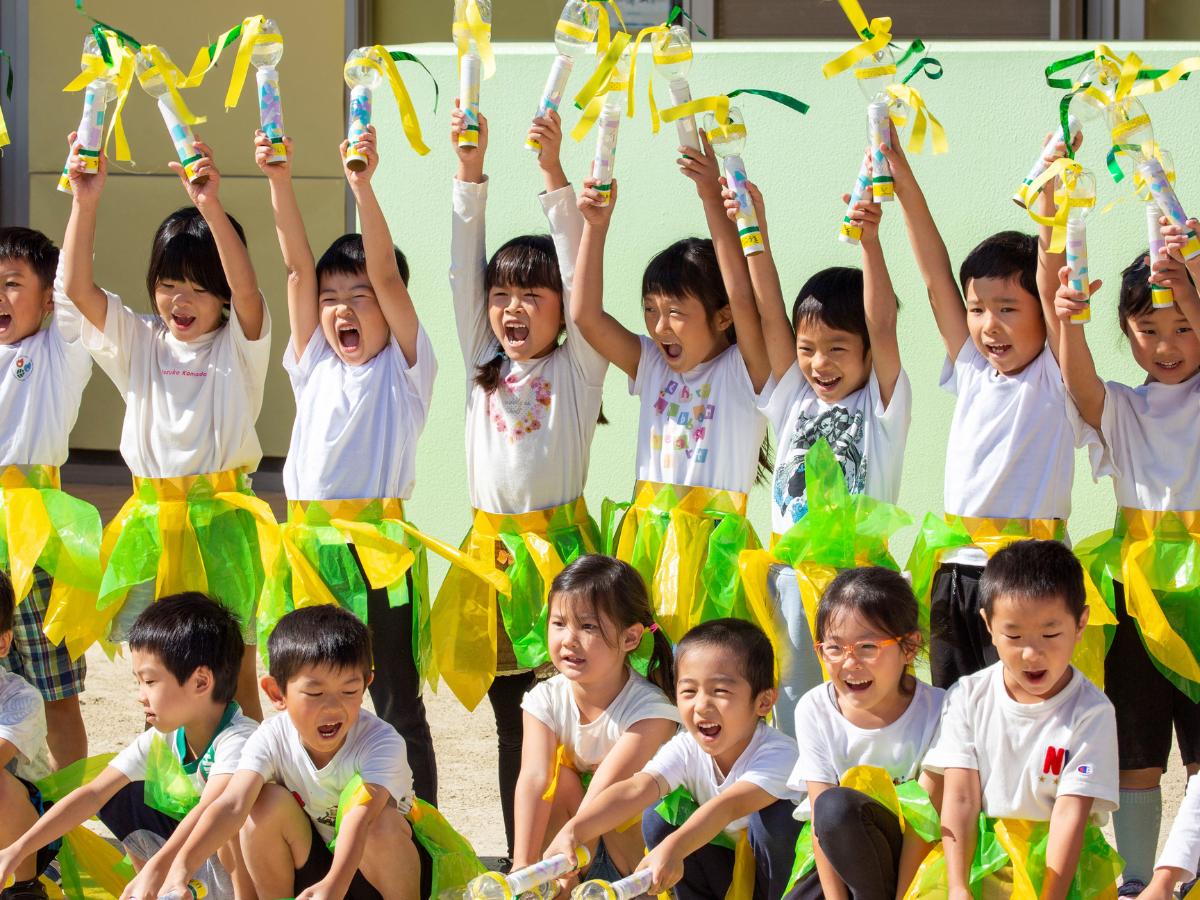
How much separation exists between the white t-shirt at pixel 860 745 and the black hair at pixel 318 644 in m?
0.74

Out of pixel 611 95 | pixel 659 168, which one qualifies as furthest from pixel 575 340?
pixel 659 168

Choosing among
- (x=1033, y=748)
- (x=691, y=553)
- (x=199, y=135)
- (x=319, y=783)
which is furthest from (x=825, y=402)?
(x=199, y=135)

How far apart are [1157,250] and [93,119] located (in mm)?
1991

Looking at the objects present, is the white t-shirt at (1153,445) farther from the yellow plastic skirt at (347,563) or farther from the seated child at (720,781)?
the yellow plastic skirt at (347,563)

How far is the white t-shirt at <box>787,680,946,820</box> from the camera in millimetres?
2713

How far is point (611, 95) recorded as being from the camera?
318cm

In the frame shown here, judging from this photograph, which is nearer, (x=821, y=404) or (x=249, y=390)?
(x=821, y=404)

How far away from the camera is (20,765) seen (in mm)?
3039

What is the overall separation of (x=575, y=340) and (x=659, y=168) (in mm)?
1451

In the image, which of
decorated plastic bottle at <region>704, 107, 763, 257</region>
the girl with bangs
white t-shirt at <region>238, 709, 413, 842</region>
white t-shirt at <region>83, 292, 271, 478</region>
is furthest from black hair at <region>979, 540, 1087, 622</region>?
white t-shirt at <region>83, 292, 271, 478</region>

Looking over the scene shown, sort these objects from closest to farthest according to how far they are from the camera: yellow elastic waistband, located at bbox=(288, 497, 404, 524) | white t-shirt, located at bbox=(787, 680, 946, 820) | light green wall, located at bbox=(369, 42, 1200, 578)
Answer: white t-shirt, located at bbox=(787, 680, 946, 820) < yellow elastic waistband, located at bbox=(288, 497, 404, 524) < light green wall, located at bbox=(369, 42, 1200, 578)

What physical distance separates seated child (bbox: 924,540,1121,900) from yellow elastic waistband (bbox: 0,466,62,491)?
1917 millimetres

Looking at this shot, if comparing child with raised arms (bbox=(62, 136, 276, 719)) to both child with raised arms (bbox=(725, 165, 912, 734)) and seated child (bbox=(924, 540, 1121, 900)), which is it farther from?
seated child (bbox=(924, 540, 1121, 900))

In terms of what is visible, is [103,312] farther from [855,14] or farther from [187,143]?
[855,14]
